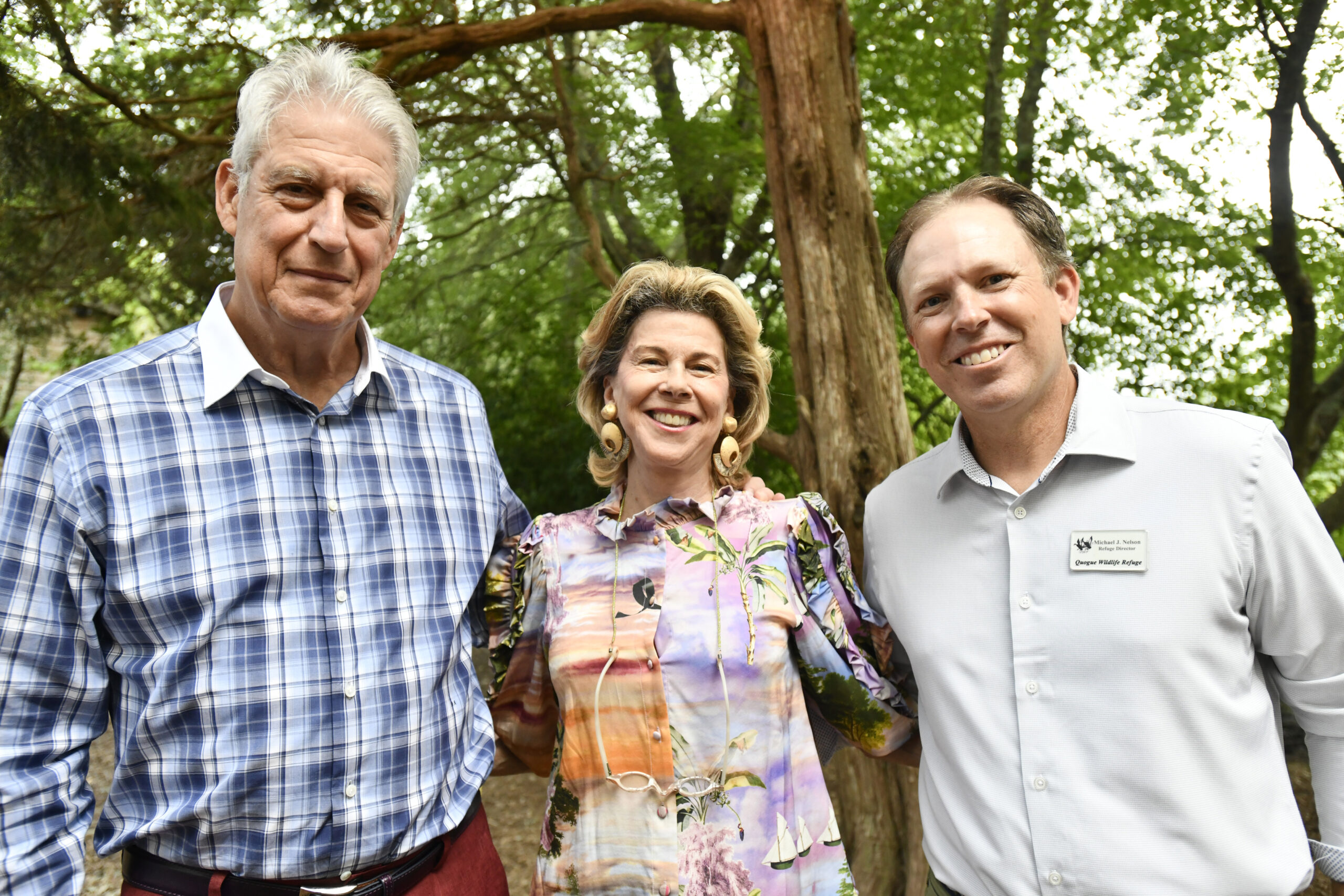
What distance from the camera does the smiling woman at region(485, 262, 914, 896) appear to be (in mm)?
2070

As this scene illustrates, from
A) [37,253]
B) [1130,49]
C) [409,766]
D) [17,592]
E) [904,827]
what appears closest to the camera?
[17,592]

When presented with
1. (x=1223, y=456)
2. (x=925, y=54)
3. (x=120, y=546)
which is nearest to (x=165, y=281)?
(x=925, y=54)

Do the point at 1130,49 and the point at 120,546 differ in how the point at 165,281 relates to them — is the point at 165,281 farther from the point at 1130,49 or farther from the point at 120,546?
the point at 1130,49

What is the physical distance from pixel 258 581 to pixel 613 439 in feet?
3.05

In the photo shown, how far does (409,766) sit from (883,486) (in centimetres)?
123

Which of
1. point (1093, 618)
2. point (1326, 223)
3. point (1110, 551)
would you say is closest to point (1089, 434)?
point (1110, 551)

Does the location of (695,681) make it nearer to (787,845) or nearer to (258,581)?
(787,845)

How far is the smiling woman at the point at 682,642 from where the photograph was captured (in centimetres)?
207

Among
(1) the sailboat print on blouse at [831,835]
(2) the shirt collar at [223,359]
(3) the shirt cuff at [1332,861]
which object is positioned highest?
(2) the shirt collar at [223,359]

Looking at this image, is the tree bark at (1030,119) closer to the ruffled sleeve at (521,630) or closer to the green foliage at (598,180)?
the green foliage at (598,180)

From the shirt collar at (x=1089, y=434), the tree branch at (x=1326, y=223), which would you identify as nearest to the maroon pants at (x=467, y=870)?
the shirt collar at (x=1089, y=434)

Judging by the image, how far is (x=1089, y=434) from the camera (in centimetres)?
185

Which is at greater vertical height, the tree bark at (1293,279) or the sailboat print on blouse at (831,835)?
the tree bark at (1293,279)

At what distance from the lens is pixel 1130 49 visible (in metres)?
6.62
